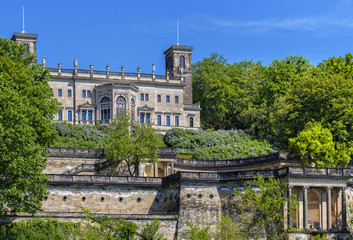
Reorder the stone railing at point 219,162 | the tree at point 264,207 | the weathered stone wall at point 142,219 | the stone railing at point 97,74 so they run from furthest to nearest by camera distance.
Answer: the stone railing at point 97,74, the stone railing at point 219,162, the tree at point 264,207, the weathered stone wall at point 142,219

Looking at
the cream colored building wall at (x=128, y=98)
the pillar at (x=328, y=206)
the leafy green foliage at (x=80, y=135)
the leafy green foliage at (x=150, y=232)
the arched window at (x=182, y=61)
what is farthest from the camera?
the arched window at (x=182, y=61)

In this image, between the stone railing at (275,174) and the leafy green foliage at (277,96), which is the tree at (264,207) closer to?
the stone railing at (275,174)

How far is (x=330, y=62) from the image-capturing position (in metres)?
85.8

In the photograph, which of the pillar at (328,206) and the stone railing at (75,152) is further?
the stone railing at (75,152)

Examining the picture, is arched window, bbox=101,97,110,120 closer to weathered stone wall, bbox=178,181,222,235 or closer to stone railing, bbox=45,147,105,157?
stone railing, bbox=45,147,105,157

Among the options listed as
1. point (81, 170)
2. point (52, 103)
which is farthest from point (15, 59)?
point (81, 170)

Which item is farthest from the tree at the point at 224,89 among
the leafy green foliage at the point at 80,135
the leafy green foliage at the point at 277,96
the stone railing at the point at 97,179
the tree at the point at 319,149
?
the stone railing at the point at 97,179

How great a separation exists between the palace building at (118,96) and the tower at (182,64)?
2.22m

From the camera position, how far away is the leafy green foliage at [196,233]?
4934 cm

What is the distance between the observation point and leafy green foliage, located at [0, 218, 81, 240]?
48.8 meters

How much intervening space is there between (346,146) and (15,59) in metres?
31.4

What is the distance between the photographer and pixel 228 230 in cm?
5134

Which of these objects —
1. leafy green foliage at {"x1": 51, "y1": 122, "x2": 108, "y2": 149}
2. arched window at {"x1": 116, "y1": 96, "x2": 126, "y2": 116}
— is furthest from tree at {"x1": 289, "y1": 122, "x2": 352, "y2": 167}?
arched window at {"x1": 116, "y1": 96, "x2": 126, "y2": 116}

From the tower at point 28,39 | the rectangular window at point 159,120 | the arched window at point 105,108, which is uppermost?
the tower at point 28,39
